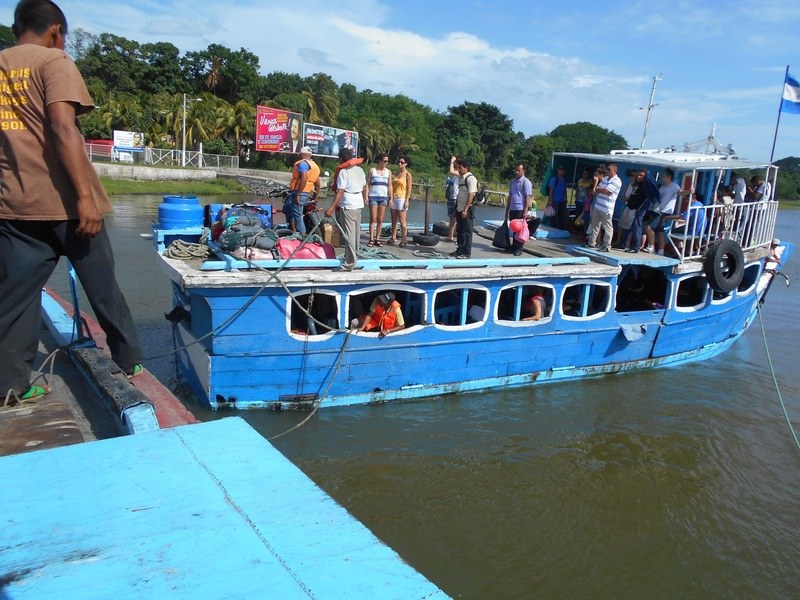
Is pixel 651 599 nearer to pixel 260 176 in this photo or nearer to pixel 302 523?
pixel 302 523

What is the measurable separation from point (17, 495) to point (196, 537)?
0.60 m

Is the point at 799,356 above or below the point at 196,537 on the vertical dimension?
below

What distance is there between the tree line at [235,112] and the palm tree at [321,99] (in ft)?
0.27

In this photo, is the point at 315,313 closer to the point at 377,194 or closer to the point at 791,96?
the point at 377,194

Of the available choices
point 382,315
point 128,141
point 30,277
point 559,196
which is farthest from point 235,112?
point 30,277

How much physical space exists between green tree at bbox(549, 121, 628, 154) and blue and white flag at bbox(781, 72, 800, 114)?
238 ft

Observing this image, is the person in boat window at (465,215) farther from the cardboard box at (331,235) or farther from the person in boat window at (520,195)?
the cardboard box at (331,235)

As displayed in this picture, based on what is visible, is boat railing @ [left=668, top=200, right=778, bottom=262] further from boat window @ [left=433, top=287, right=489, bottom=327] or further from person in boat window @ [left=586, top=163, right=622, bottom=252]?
boat window @ [left=433, top=287, right=489, bottom=327]

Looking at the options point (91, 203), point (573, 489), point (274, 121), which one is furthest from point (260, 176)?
point (91, 203)

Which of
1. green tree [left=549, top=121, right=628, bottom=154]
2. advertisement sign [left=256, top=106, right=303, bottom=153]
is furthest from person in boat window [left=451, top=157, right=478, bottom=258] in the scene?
green tree [left=549, top=121, right=628, bottom=154]

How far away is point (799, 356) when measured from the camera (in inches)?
491

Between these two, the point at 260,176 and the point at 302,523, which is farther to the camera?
the point at 260,176

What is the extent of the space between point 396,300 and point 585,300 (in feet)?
8.99

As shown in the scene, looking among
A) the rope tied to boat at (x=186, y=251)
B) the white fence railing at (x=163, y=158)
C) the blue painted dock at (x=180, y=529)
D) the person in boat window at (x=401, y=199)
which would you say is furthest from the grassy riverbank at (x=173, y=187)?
the blue painted dock at (x=180, y=529)
